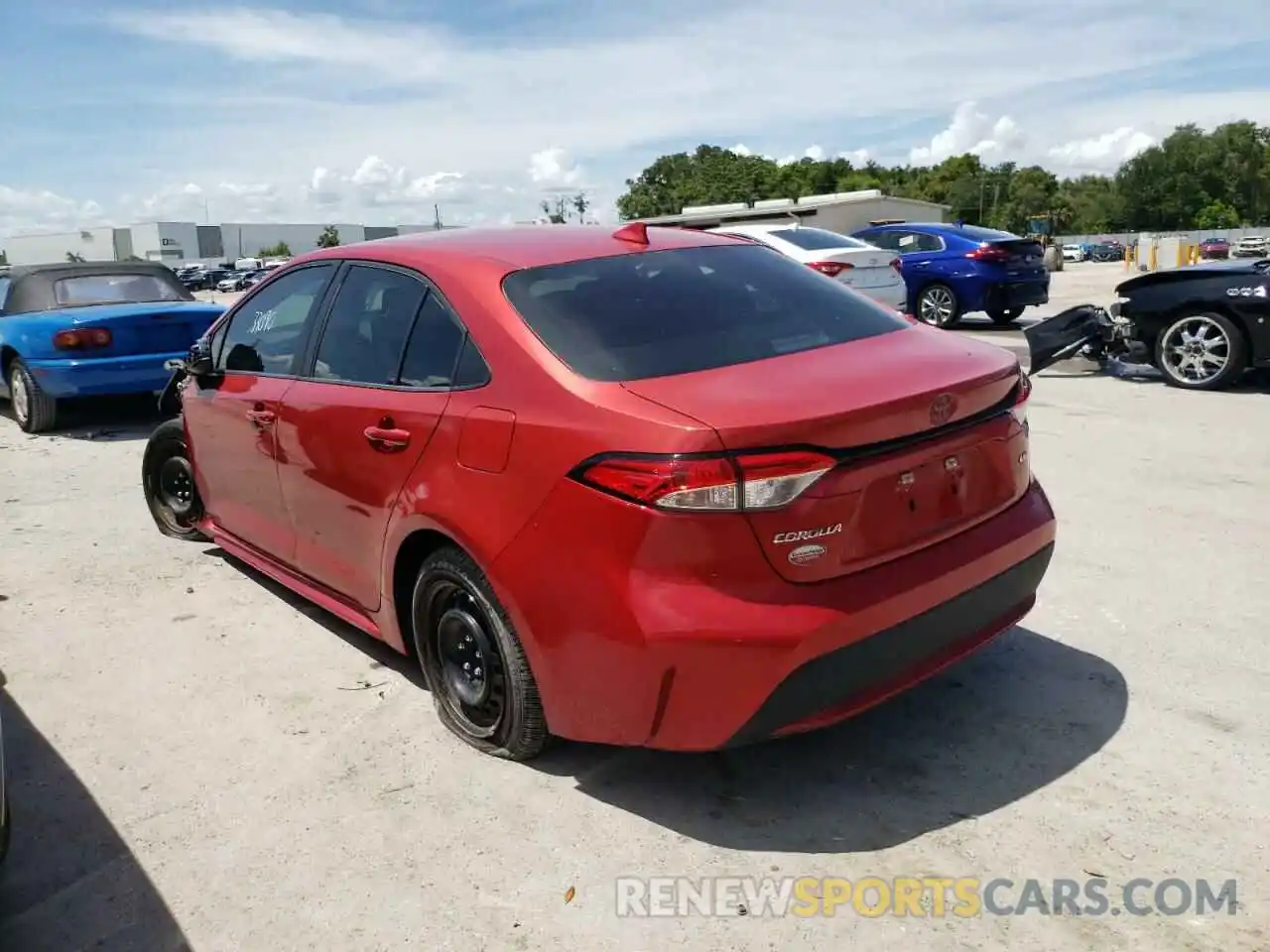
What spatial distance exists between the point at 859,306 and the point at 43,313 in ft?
25.5

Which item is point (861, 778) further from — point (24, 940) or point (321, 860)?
point (24, 940)

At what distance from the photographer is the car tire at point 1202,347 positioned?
8.49 metres

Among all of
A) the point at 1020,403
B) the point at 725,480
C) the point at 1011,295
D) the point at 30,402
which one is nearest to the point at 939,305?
the point at 1011,295

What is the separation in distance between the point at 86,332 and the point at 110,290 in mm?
987

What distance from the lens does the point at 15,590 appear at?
16.1ft

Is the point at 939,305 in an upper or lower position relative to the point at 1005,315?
upper

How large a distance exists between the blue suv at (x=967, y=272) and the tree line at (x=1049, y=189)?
76321 mm

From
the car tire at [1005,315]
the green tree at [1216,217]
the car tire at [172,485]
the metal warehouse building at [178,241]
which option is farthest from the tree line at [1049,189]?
the car tire at [172,485]

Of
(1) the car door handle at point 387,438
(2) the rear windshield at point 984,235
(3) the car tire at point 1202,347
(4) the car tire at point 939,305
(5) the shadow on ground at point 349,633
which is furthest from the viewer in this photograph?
(4) the car tire at point 939,305

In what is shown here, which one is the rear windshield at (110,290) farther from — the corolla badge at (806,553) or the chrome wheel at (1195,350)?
the chrome wheel at (1195,350)

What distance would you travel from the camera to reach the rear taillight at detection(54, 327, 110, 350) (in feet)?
27.0

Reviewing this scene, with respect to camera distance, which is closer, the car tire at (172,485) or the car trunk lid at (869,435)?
the car trunk lid at (869,435)

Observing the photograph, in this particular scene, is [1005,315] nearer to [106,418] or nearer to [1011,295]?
[1011,295]

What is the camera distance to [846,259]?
37.4 ft
